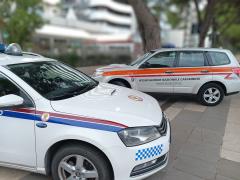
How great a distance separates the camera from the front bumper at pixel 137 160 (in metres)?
2.74

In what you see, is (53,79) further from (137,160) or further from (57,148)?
(137,160)

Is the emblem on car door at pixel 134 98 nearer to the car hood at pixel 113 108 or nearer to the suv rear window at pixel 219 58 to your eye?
the car hood at pixel 113 108

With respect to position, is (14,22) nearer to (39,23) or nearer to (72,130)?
(39,23)

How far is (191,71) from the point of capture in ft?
22.5

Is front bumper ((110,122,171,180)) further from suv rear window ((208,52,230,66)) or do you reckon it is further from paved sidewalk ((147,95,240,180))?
suv rear window ((208,52,230,66))

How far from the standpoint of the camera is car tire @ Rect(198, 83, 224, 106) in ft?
22.6

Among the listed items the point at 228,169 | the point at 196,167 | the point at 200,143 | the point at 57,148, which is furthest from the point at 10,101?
the point at 200,143

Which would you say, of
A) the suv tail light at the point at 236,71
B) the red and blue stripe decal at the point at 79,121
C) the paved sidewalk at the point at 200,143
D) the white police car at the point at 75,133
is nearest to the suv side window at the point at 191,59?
the suv tail light at the point at 236,71

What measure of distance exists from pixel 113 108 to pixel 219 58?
4.83 m

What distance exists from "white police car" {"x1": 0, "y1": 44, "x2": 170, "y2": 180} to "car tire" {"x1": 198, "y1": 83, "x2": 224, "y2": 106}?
4038mm

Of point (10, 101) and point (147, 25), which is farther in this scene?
point (147, 25)

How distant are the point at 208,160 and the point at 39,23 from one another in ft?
47.4

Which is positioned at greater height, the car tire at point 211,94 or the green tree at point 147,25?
the green tree at point 147,25

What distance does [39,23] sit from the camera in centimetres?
1595
